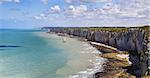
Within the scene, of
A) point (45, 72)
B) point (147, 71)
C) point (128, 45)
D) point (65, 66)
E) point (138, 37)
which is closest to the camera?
point (147, 71)

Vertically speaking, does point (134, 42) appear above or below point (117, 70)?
above

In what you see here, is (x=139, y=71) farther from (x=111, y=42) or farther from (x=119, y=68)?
(x=111, y=42)

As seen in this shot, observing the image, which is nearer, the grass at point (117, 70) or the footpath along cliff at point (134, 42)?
the footpath along cliff at point (134, 42)

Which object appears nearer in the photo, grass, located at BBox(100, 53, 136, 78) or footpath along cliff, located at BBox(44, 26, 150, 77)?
footpath along cliff, located at BBox(44, 26, 150, 77)

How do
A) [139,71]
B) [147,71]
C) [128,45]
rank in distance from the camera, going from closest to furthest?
[147,71], [139,71], [128,45]

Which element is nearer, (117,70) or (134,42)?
(117,70)

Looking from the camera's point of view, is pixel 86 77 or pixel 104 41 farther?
pixel 104 41

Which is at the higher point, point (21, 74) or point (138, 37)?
point (138, 37)

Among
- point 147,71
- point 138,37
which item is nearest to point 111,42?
point 138,37

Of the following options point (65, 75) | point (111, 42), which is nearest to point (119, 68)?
point (65, 75)
